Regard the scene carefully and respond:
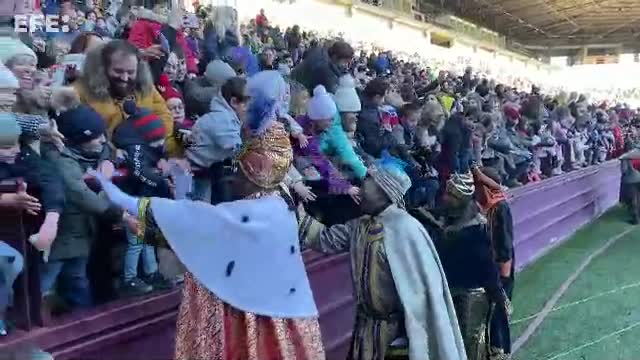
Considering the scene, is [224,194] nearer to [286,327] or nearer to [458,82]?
[286,327]

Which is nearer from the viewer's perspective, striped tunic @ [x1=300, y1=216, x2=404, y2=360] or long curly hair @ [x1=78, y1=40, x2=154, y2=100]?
→ striped tunic @ [x1=300, y1=216, x2=404, y2=360]

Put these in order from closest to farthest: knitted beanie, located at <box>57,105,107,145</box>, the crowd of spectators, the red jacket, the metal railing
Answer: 1. the crowd of spectators
2. knitted beanie, located at <box>57,105,107,145</box>
3. the red jacket
4. the metal railing

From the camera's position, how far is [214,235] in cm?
330

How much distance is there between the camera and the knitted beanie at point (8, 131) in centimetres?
319

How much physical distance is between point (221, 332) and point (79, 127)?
3.68 feet

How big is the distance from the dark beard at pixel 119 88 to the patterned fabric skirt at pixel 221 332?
1.32 metres

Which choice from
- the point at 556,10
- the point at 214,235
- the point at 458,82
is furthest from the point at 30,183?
the point at 556,10

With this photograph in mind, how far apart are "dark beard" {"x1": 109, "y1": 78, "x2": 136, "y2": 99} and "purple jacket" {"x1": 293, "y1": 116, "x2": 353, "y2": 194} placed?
1.21 m

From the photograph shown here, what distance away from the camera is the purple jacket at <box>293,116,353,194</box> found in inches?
210

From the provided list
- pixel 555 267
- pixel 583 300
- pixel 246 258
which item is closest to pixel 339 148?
pixel 246 258

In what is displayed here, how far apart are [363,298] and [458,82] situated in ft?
33.2

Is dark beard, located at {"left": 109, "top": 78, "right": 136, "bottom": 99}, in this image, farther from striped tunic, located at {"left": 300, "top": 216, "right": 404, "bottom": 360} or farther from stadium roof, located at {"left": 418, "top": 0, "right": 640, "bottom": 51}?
stadium roof, located at {"left": 418, "top": 0, "right": 640, "bottom": 51}

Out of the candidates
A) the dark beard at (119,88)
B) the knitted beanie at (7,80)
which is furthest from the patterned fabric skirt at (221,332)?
the dark beard at (119,88)

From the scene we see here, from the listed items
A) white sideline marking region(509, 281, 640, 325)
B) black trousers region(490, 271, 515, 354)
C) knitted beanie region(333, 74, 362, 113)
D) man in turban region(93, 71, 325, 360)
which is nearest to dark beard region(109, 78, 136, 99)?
man in turban region(93, 71, 325, 360)
